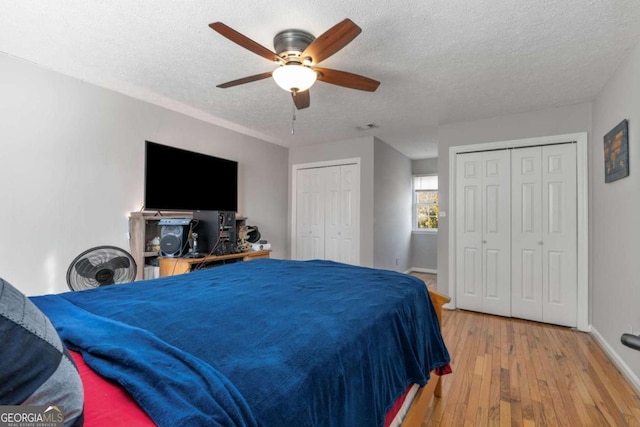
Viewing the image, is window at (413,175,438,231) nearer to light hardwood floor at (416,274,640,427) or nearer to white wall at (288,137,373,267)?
white wall at (288,137,373,267)

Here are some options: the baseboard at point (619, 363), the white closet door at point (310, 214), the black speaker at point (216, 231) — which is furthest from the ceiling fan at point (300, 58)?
the white closet door at point (310, 214)

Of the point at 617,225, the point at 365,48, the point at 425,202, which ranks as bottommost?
the point at 617,225

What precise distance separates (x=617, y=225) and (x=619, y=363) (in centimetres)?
107

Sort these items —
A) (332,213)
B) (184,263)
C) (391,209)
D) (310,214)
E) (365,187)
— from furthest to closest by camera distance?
1. (391,209)
2. (310,214)
3. (332,213)
4. (365,187)
5. (184,263)

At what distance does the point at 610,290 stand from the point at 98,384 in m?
3.54

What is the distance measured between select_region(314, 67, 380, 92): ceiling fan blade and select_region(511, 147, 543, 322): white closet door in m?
2.28

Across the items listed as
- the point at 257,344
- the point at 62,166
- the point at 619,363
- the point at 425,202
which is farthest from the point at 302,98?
the point at 425,202

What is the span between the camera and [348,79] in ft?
7.03

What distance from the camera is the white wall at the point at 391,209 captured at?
467 cm

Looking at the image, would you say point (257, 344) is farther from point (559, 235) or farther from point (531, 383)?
point (559, 235)

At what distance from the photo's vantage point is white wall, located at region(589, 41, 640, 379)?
2.08 meters

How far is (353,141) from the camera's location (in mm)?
4656

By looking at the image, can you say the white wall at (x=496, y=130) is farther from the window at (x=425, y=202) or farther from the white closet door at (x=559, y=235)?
the window at (x=425, y=202)

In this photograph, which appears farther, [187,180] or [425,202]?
[425,202]
